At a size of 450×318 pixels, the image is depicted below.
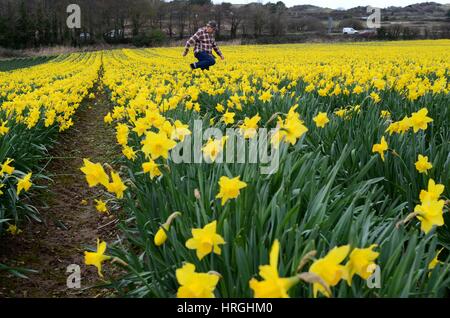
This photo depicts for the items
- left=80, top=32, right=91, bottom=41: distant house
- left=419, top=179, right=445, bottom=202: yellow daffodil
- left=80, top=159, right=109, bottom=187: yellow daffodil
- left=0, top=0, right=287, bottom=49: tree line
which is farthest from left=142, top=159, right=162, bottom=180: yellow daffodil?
left=80, top=32, right=91, bottom=41: distant house

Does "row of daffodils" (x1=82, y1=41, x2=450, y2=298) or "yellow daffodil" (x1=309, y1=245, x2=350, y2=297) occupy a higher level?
"yellow daffodil" (x1=309, y1=245, x2=350, y2=297)

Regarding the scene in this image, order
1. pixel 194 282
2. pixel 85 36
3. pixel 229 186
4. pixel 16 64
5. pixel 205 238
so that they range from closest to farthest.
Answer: pixel 194 282, pixel 205 238, pixel 229 186, pixel 16 64, pixel 85 36

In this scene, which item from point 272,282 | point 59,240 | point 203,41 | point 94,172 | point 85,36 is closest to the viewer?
point 272,282

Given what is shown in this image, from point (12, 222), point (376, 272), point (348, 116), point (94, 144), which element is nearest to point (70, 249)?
point (12, 222)

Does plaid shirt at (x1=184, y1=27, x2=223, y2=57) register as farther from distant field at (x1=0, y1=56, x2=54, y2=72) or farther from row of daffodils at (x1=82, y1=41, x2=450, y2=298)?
distant field at (x1=0, y1=56, x2=54, y2=72)

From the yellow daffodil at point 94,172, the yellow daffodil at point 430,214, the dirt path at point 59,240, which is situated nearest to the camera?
the yellow daffodil at point 430,214

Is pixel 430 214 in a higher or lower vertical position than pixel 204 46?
lower

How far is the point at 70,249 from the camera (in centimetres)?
305

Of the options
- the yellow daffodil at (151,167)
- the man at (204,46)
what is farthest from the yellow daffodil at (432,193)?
the man at (204,46)

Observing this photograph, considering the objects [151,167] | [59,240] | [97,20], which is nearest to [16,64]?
[97,20]

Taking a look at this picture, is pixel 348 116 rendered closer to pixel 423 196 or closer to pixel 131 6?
pixel 423 196

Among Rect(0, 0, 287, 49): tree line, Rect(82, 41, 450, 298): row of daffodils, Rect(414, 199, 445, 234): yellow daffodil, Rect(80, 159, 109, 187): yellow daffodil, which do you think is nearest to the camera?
Rect(82, 41, 450, 298): row of daffodils

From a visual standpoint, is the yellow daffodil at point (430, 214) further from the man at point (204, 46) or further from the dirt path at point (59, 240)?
the man at point (204, 46)

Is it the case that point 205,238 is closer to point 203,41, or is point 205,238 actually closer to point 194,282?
point 194,282
